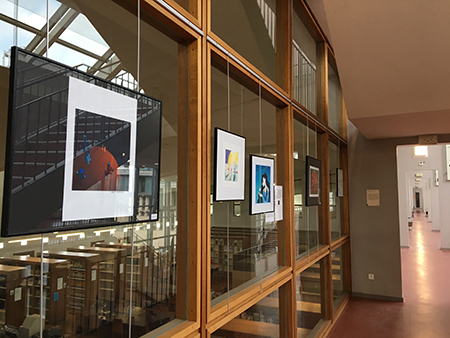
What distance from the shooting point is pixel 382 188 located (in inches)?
253

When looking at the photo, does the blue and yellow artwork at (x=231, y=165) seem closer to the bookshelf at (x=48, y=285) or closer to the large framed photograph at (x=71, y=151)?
the large framed photograph at (x=71, y=151)

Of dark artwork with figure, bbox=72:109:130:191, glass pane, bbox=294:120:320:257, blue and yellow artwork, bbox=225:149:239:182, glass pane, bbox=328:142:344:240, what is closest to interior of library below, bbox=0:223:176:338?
dark artwork with figure, bbox=72:109:130:191

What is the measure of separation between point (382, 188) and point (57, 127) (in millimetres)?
6309

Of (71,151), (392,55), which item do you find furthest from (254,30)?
(71,151)

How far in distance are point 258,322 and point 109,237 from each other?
1.79 m

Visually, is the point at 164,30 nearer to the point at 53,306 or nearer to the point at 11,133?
the point at 11,133

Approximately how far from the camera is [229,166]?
2.27 m

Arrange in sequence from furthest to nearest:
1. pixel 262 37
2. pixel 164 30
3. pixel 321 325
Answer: pixel 321 325
pixel 262 37
pixel 164 30

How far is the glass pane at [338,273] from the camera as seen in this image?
212 inches

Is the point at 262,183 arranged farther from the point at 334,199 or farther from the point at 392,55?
the point at 334,199

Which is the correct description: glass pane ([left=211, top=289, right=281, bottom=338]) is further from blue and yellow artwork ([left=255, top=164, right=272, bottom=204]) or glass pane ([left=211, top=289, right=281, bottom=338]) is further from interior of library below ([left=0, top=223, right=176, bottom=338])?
blue and yellow artwork ([left=255, top=164, right=272, bottom=204])

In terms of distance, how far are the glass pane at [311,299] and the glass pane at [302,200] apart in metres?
0.29

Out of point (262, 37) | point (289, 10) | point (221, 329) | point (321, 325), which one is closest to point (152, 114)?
point (221, 329)

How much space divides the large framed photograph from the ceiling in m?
1.75
